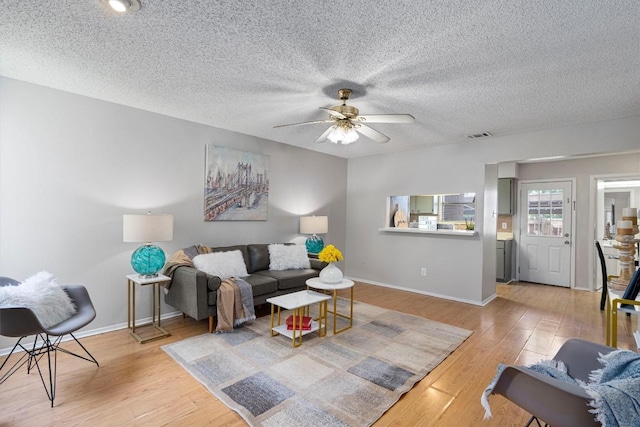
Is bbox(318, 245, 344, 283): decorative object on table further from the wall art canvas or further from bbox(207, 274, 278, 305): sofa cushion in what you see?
the wall art canvas

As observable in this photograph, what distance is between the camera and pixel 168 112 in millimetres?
3588

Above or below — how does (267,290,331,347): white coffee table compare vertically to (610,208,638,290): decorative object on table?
below

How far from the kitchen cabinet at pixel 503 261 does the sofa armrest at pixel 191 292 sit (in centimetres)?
579

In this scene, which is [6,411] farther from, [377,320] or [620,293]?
[620,293]

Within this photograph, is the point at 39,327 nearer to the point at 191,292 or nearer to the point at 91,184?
the point at 191,292

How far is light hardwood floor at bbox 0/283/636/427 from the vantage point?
6.37ft

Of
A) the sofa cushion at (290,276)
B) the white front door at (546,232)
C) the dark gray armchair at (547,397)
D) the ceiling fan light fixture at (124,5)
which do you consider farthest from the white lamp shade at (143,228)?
the white front door at (546,232)

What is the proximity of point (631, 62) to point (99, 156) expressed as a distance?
4.81 m

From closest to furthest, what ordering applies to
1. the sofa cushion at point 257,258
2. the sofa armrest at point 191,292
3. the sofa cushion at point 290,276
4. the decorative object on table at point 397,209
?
1. the sofa armrest at point 191,292
2. the sofa cushion at point 290,276
3. the sofa cushion at point 257,258
4. the decorative object on table at point 397,209

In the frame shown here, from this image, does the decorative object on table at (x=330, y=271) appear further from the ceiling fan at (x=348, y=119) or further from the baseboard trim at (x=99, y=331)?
the baseboard trim at (x=99, y=331)

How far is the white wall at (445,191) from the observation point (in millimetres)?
3766

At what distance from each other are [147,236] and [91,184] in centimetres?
86

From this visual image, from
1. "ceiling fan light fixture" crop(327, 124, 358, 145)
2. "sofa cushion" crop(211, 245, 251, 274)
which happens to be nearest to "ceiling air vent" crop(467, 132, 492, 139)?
"ceiling fan light fixture" crop(327, 124, 358, 145)

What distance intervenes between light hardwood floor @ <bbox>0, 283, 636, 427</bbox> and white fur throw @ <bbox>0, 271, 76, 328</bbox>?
0.50m
